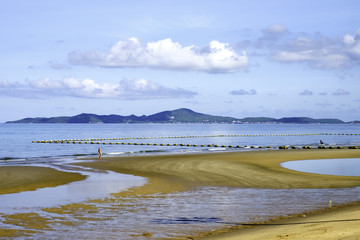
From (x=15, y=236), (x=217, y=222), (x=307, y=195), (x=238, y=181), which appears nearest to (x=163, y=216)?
(x=217, y=222)

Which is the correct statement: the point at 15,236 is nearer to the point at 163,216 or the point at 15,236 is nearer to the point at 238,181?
the point at 163,216

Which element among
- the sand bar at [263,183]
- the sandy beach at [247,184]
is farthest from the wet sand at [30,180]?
the sand bar at [263,183]

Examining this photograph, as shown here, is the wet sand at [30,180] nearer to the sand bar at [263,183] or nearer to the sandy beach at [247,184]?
the sandy beach at [247,184]

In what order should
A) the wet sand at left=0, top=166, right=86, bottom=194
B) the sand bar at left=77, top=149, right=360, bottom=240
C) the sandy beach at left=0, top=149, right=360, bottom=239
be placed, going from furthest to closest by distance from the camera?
the wet sand at left=0, top=166, right=86, bottom=194 → the sandy beach at left=0, top=149, right=360, bottom=239 → the sand bar at left=77, top=149, right=360, bottom=240

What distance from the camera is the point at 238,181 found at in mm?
30109

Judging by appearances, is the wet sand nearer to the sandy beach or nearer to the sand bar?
the sandy beach

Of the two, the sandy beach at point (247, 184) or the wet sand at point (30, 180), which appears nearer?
the sandy beach at point (247, 184)

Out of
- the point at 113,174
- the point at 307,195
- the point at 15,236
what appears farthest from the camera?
the point at 113,174

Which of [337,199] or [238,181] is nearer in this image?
[337,199]

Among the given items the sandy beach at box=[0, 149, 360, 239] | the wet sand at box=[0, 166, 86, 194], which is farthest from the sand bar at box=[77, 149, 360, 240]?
the wet sand at box=[0, 166, 86, 194]

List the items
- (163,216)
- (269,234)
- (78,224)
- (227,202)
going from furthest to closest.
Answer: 1. (227,202)
2. (163,216)
3. (78,224)
4. (269,234)

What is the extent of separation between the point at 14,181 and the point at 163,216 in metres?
16.5

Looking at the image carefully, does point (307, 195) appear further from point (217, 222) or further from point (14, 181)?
point (14, 181)

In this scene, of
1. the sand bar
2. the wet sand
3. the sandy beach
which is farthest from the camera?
the wet sand
